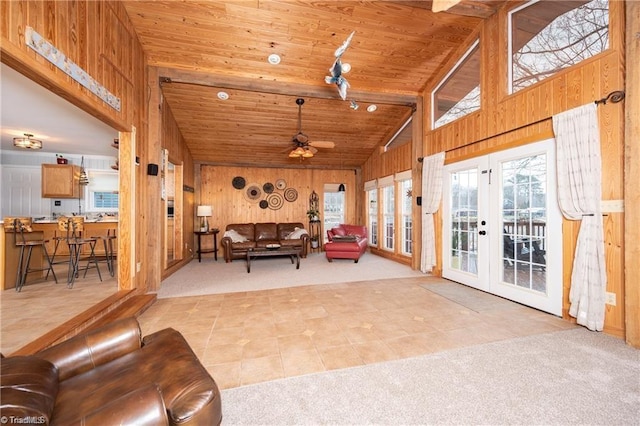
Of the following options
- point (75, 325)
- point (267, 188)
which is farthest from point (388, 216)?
point (75, 325)

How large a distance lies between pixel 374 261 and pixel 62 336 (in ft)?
17.5

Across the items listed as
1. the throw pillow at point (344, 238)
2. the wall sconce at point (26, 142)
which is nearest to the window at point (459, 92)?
the throw pillow at point (344, 238)

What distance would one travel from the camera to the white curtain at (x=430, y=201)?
4613 mm

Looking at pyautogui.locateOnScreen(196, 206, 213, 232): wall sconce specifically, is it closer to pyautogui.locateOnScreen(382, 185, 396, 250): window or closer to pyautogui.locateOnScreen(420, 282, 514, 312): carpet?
pyautogui.locateOnScreen(382, 185, 396, 250): window

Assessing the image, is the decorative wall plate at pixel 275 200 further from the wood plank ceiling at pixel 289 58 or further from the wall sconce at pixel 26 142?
the wall sconce at pixel 26 142

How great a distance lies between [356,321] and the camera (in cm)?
274

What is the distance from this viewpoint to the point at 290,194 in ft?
25.0

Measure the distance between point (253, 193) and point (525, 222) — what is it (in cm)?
616

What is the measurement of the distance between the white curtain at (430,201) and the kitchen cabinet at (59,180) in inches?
317

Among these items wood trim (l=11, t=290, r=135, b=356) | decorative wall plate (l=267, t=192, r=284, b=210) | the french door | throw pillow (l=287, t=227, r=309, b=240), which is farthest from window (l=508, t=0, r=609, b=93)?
decorative wall plate (l=267, t=192, r=284, b=210)

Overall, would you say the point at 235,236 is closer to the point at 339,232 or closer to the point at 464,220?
the point at 339,232

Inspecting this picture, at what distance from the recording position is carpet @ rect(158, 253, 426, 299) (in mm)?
3992

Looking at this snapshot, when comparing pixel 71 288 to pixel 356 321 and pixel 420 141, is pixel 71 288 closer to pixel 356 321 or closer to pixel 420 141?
pixel 356 321

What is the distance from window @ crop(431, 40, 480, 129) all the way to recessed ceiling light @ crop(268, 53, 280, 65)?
295cm
